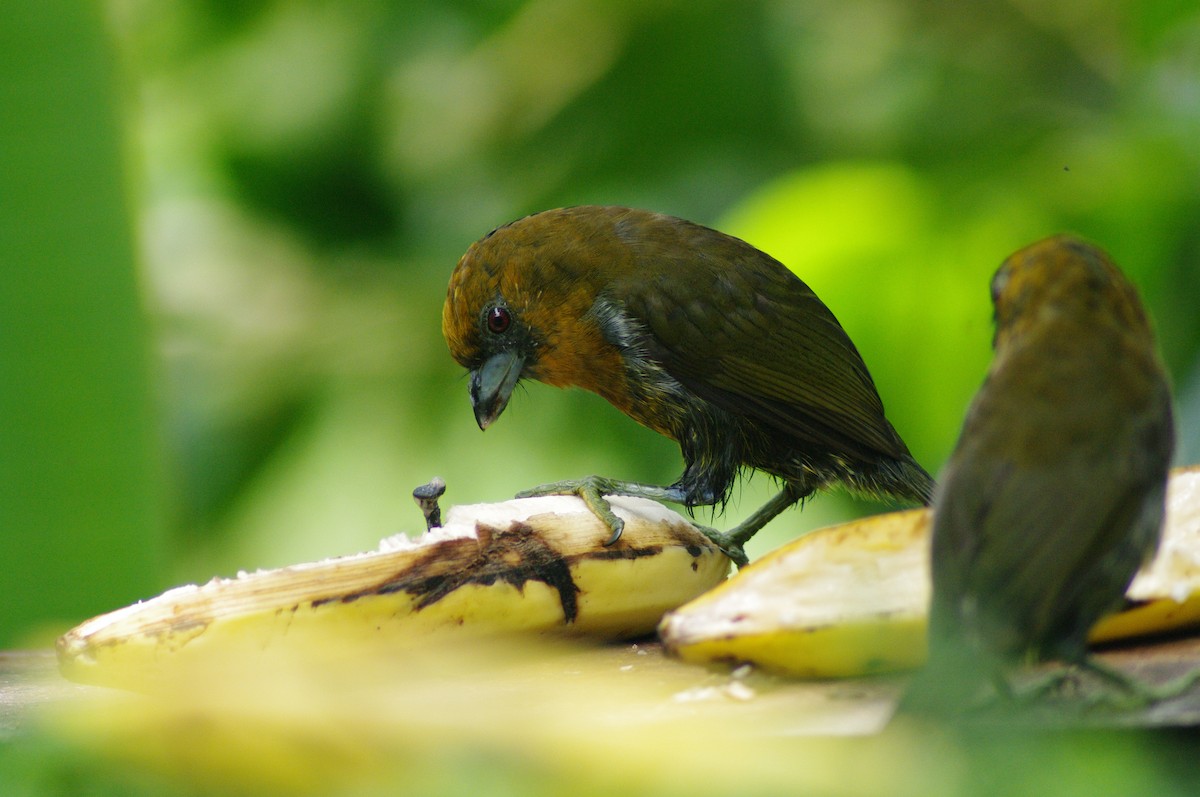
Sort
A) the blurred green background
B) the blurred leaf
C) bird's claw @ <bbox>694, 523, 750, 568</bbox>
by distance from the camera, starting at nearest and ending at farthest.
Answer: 1. bird's claw @ <bbox>694, 523, 750, 568</bbox>
2. the blurred leaf
3. the blurred green background

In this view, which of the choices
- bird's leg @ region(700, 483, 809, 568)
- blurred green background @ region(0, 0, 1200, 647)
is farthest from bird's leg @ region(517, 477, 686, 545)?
blurred green background @ region(0, 0, 1200, 647)

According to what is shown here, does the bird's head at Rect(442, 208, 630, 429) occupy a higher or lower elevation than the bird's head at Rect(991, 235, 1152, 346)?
higher

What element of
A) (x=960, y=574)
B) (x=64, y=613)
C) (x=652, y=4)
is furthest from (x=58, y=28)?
(x=652, y=4)

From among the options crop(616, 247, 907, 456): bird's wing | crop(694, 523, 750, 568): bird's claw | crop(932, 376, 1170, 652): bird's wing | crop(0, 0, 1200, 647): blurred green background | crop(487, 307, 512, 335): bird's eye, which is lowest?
crop(932, 376, 1170, 652): bird's wing

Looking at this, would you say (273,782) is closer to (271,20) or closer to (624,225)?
(624,225)

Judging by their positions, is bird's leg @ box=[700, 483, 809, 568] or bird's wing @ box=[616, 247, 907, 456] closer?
bird's leg @ box=[700, 483, 809, 568]

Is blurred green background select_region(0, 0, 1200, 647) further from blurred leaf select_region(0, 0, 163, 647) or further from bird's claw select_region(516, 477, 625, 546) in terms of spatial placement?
bird's claw select_region(516, 477, 625, 546)

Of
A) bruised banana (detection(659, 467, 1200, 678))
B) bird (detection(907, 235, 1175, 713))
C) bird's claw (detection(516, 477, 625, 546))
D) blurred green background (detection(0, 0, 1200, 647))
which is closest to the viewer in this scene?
bird (detection(907, 235, 1175, 713))
